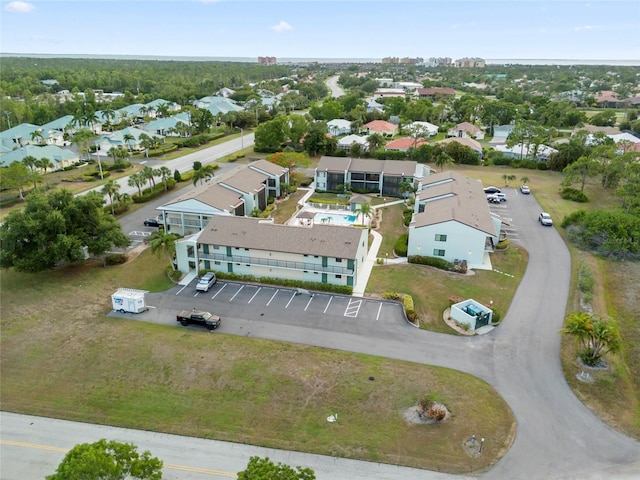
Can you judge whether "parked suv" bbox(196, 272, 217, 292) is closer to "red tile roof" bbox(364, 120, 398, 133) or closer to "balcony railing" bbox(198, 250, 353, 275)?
"balcony railing" bbox(198, 250, 353, 275)

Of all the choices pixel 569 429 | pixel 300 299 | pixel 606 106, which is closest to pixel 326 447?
pixel 569 429

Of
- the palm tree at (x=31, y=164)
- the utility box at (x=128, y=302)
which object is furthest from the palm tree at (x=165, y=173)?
the utility box at (x=128, y=302)

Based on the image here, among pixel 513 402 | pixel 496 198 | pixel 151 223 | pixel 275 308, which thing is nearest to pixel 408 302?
pixel 275 308

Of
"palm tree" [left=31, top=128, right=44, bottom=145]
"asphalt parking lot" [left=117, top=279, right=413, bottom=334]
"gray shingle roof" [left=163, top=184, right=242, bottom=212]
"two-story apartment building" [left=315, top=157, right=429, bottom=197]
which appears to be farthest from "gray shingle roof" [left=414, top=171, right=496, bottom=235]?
"palm tree" [left=31, top=128, right=44, bottom=145]

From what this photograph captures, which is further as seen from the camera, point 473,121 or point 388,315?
point 473,121

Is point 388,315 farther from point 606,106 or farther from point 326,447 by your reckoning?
point 606,106

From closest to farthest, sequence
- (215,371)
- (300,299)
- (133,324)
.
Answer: (215,371)
(133,324)
(300,299)
